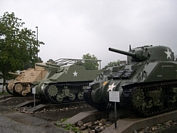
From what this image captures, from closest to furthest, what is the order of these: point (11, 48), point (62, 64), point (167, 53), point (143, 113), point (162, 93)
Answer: point (143, 113), point (162, 93), point (167, 53), point (62, 64), point (11, 48)

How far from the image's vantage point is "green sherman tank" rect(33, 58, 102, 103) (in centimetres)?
1550

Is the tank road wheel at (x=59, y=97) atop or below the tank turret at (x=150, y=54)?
below

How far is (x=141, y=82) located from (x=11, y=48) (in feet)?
64.5

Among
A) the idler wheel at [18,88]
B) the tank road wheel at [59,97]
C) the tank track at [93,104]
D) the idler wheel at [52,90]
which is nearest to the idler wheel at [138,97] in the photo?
the tank track at [93,104]

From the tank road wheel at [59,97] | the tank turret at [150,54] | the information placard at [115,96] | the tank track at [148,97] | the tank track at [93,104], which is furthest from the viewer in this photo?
the tank road wheel at [59,97]

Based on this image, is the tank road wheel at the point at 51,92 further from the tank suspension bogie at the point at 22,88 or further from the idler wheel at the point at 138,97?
the idler wheel at the point at 138,97

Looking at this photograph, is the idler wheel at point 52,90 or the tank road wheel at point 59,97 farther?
the tank road wheel at point 59,97

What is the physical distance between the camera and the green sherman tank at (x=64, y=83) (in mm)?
15500

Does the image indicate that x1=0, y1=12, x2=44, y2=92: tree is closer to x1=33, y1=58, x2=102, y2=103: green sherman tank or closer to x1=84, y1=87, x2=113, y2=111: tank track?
x1=33, y1=58, x2=102, y2=103: green sherman tank

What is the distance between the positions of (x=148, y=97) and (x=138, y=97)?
0.77m

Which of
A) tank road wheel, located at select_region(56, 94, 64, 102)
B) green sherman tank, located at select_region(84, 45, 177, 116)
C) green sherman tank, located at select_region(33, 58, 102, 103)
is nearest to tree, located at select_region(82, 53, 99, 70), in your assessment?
green sherman tank, located at select_region(33, 58, 102, 103)

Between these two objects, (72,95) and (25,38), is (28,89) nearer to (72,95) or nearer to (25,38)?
(72,95)

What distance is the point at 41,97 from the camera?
16.3 m

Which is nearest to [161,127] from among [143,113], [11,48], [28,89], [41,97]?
[143,113]
